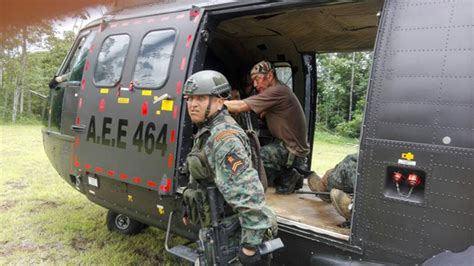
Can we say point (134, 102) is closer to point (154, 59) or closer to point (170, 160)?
point (154, 59)

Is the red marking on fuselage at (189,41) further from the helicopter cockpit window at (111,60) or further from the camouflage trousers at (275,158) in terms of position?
the camouflage trousers at (275,158)

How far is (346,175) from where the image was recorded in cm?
364

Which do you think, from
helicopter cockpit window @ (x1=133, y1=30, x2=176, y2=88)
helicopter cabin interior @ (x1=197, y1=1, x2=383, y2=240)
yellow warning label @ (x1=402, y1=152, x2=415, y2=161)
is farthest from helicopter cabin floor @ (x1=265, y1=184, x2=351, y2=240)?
helicopter cockpit window @ (x1=133, y1=30, x2=176, y2=88)

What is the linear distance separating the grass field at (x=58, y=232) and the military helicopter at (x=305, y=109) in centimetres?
33

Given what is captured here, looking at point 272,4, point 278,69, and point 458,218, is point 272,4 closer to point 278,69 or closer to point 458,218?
point 458,218

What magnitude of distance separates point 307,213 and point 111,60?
2.48 m

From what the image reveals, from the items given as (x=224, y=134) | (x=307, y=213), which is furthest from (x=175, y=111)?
(x=307, y=213)

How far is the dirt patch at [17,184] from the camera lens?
23.0 ft

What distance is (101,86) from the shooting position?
4.25 meters

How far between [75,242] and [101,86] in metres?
1.82

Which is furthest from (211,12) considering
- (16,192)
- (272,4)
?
(16,192)

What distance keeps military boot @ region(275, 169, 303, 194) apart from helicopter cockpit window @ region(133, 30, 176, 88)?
5.73 feet

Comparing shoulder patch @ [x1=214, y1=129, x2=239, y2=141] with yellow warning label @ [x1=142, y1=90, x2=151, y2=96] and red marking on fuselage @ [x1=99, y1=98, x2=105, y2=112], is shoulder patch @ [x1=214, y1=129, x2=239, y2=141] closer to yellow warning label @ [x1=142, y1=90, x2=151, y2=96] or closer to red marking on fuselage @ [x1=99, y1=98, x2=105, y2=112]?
yellow warning label @ [x1=142, y1=90, x2=151, y2=96]

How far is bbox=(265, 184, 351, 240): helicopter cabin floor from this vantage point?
9.62ft
